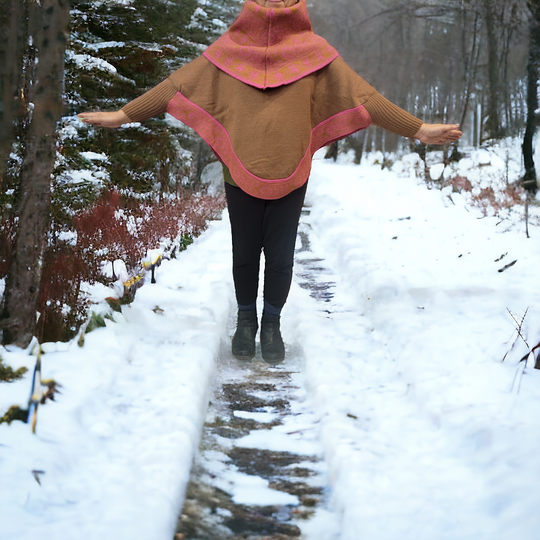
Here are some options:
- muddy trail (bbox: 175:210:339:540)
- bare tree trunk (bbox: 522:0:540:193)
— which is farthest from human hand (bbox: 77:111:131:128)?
bare tree trunk (bbox: 522:0:540:193)

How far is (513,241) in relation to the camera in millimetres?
5336

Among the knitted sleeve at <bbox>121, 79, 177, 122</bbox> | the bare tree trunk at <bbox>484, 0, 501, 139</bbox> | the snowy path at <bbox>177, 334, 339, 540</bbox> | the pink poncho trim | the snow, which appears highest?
the bare tree trunk at <bbox>484, 0, 501, 139</bbox>

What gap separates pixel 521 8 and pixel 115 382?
40.8 ft

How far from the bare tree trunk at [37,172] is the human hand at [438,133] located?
79.9 inches

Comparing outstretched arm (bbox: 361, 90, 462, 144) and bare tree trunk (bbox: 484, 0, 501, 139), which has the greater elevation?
bare tree trunk (bbox: 484, 0, 501, 139)

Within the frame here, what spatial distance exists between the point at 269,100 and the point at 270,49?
0.97ft

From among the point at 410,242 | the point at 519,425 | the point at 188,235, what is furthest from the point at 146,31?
the point at 519,425

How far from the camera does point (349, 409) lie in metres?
2.40

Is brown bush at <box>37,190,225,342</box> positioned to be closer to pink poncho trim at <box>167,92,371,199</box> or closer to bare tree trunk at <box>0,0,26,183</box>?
bare tree trunk at <box>0,0,26,183</box>

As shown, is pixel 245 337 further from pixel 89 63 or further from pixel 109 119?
pixel 89 63

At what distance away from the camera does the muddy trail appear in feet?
5.55

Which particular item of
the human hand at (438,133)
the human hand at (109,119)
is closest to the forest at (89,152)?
the human hand at (109,119)

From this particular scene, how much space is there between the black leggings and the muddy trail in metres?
0.57

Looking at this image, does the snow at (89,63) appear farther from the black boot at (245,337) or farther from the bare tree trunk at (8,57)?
the black boot at (245,337)
